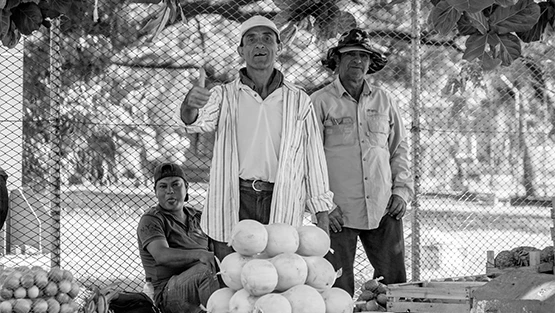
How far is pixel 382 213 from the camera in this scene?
485cm

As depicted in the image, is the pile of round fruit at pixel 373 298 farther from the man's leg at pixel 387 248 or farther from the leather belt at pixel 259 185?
the leather belt at pixel 259 185

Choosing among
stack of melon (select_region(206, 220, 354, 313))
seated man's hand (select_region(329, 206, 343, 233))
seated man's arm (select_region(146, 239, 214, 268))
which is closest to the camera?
stack of melon (select_region(206, 220, 354, 313))

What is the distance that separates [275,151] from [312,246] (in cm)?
136

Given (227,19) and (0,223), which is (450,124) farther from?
(0,223)

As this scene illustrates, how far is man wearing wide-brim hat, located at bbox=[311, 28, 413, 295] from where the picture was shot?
482 cm

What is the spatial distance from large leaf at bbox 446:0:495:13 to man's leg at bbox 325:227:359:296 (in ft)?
6.97

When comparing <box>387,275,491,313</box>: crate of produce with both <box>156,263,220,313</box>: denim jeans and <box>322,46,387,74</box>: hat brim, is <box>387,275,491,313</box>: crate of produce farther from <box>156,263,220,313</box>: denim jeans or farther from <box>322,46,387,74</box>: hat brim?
<box>322,46,387,74</box>: hat brim

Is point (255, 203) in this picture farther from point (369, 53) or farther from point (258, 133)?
point (369, 53)

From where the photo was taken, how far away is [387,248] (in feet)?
16.0

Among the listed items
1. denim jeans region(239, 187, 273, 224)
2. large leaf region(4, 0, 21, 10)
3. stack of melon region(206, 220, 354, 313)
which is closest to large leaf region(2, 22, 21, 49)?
large leaf region(4, 0, 21, 10)

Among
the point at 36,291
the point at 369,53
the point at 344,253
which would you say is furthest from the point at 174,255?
the point at 369,53

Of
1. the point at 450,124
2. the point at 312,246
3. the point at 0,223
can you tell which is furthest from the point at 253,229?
the point at 450,124

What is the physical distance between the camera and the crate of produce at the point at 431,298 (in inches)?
143

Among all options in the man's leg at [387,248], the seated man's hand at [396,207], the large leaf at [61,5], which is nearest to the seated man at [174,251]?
the man's leg at [387,248]
